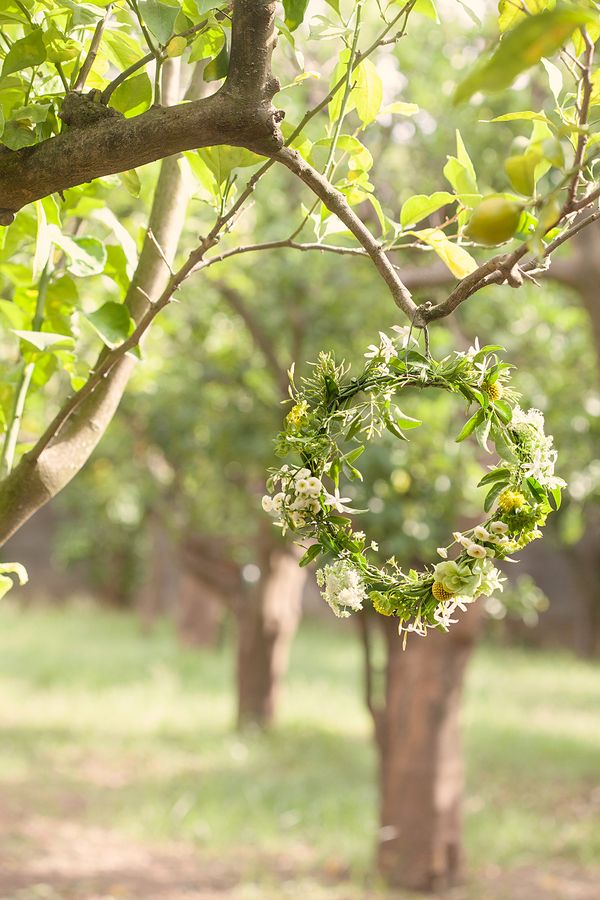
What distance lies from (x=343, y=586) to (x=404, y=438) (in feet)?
0.54

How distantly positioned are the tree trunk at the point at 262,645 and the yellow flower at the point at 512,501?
6.85m

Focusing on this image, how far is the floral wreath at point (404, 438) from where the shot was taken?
1.00m

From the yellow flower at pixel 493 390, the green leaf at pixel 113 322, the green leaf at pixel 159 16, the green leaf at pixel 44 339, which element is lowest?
the yellow flower at pixel 493 390

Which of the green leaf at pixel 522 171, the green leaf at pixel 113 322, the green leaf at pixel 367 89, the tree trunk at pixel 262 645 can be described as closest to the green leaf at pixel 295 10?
the green leaf at pixel 367 89

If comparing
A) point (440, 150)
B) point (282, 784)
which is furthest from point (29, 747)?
point (440, 150)

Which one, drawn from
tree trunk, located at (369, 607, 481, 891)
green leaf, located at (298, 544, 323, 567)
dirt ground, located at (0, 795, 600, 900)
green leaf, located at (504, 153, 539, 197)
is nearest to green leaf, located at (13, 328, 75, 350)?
green leaf, located at (298, 544, 323, 567)

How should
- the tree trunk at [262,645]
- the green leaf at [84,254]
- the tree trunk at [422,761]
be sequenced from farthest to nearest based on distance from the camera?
the tree trunk at [262,645] < the tree trunk at [422,761] < the green leaf at [84,254]

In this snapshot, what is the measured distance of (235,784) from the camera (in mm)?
6570

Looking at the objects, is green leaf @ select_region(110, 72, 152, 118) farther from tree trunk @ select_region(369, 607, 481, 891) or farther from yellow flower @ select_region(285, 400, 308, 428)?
tree trunk @ select_region(369, 607, 481, 891)

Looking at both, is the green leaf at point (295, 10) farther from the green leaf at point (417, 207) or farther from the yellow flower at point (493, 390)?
the yellow flower at point (493, 390)

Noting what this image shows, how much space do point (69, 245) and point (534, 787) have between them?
21.7 ft

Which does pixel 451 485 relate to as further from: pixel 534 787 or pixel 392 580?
pixel 534 787

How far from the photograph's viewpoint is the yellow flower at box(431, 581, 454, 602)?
1001mm

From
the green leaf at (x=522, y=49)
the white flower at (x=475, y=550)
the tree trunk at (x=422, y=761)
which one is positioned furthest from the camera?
the tree trunk at (x=422, y=761)
